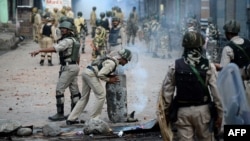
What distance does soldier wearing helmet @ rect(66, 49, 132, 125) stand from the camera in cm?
888

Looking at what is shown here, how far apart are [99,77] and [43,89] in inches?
190

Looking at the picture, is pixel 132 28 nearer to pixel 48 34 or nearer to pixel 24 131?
pixel 48 34

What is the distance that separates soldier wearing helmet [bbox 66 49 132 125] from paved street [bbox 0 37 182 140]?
0.50 meters

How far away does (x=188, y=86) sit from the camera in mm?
5672

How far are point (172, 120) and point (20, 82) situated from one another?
950 cm

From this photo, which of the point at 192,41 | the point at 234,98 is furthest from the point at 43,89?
the point at 192,41

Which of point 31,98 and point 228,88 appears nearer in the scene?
point 228,88

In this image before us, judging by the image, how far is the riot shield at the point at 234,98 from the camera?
20.3 feet

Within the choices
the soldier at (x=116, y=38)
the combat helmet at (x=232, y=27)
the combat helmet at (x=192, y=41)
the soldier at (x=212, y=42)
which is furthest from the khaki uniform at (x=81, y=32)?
the combat helmet at (x=192, y=41)

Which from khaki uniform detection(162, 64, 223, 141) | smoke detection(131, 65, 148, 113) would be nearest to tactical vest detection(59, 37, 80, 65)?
smoke detection(131, 65, 148, 113)

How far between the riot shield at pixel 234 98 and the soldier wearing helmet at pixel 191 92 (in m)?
0.51

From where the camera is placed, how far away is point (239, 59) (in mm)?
A: 7520

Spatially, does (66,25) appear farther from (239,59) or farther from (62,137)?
(239,59)

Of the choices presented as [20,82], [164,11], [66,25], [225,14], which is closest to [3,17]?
[164,11]
